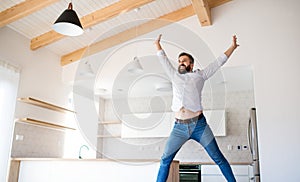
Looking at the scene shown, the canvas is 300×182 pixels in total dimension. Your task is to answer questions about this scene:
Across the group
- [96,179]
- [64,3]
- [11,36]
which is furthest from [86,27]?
[96,179]

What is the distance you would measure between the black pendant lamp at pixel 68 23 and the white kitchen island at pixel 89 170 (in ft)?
5.02

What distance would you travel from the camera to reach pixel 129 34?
513 centimetres

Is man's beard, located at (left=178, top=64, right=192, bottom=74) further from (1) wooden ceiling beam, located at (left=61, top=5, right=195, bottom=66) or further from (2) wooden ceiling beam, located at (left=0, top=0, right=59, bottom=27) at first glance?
(1) wooden ceiling beam, located at (left=61, top=5, right=195, bottom=66)

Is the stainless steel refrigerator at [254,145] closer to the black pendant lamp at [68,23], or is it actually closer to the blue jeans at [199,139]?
the blue jeans at [199,139]

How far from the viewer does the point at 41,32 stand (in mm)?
4637

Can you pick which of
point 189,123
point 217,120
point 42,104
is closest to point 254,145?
point 217,120

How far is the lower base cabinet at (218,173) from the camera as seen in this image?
186 inches

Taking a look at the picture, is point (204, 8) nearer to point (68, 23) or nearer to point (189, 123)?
point (68, 23)

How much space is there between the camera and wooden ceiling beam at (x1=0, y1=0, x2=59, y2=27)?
3717 millimetres

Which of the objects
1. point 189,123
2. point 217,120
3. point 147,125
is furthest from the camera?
point 147,125

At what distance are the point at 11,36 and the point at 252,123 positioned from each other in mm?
3793

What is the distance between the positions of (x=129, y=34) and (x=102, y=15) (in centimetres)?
87

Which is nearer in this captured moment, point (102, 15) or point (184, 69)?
point (184, 69)

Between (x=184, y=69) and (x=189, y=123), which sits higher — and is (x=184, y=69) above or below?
above
